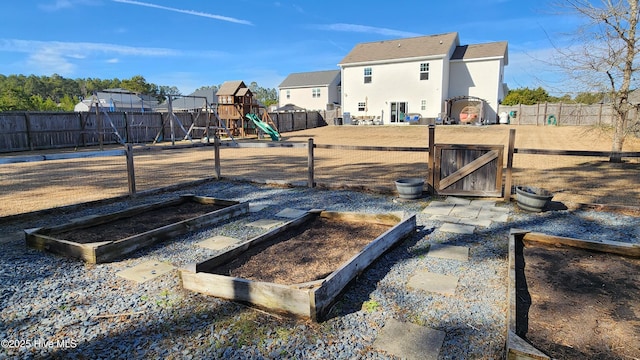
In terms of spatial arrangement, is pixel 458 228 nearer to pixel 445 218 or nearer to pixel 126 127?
pixel 445 218

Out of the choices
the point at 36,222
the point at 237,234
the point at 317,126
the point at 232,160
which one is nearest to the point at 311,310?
the point at 237,234

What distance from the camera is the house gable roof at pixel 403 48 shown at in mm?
29516

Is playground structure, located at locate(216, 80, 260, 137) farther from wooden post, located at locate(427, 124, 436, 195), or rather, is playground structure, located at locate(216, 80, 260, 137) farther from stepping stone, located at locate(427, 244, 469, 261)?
stepping stone, located at locate(427, 244, 469, 261)

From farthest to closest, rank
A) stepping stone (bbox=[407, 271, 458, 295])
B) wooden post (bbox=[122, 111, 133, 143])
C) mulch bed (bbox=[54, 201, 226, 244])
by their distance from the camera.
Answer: wooden post (bbox=[122, 111, 133, 143]), mulch bed (bbox=[54, 201, 226, 244]), stepping stone (bbox=[407, 271, 458, 295])

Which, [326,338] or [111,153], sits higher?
[111,153]

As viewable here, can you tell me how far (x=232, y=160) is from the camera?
13492mm

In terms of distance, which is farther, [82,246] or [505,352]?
[82,246]

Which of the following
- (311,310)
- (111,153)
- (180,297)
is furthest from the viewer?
(111,153)

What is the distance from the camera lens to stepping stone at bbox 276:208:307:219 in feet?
18.7

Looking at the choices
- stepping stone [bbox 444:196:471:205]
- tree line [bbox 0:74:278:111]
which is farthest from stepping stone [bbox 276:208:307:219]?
tree line [bbox 0:74:278:111]

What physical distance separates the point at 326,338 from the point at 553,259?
270 centimetres

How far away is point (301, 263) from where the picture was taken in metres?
3.67

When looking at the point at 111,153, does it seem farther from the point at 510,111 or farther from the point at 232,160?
the point at 510,111

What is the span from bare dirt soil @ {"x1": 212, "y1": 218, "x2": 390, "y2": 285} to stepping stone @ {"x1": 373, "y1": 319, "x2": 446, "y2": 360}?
0.89m
